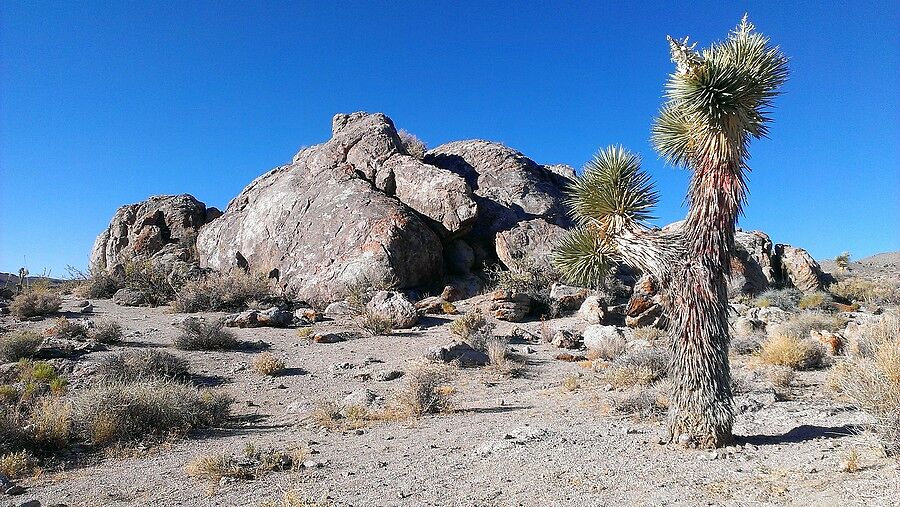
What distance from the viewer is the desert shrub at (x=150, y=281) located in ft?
60.1

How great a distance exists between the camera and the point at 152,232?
943 inches

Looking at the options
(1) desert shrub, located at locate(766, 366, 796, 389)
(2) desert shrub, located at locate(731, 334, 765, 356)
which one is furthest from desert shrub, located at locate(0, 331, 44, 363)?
(2) desert shrub, located at locate(731, 334, 765, 356)

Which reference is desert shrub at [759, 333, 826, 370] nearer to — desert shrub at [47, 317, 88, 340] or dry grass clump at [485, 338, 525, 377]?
dry grass clump at [485, 338, 525, 377]

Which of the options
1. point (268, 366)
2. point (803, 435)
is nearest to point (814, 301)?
point (803, 435)

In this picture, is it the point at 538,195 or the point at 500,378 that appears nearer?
the point at 500,378

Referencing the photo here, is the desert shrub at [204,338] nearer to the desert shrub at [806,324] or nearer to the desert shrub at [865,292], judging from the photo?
the desert shrub at [806,324]

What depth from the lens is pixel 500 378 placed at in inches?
428

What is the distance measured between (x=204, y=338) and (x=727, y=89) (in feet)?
37.7

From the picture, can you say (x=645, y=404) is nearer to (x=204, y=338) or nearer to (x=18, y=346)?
(x=204, y=338)

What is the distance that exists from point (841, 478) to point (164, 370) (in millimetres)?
10251

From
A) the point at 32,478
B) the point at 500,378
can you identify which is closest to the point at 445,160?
the point at 500,378

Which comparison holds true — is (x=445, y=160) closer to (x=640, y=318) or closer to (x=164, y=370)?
(x=640, y=318)

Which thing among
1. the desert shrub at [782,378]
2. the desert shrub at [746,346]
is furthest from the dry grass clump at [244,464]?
the desert shrub at [746,346]

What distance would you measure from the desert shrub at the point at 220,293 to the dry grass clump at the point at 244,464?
466 inches
